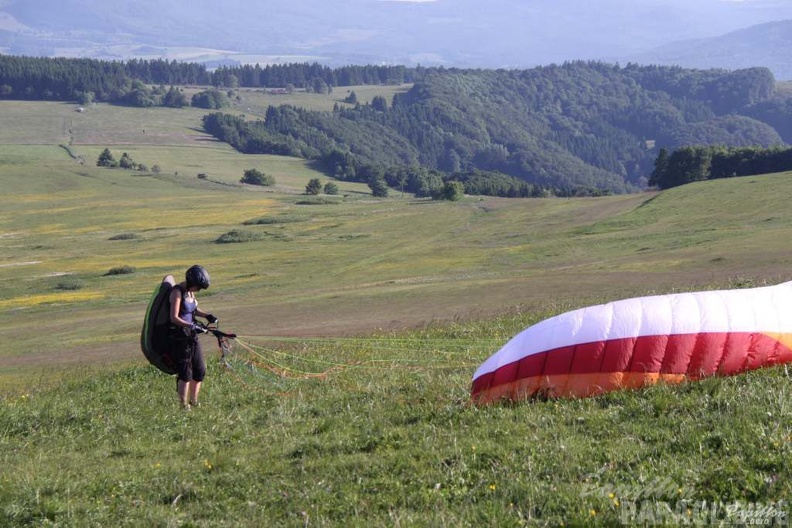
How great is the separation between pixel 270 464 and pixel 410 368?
22.6 feet

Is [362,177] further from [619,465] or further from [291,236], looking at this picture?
[619,465]

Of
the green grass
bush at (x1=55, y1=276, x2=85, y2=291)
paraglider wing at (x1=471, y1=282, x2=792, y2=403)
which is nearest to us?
the green grass

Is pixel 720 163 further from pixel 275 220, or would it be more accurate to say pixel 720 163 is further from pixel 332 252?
pixel 332 252

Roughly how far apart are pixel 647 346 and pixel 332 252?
66.0m

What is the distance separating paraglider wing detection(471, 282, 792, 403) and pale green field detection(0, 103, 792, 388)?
16.1 meters

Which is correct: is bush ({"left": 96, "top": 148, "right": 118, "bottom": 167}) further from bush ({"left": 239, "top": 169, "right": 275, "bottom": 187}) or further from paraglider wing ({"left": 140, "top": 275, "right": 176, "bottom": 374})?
paraglider wing ({"left": 140, "top": 275, "right": 176, "bottom": 374})

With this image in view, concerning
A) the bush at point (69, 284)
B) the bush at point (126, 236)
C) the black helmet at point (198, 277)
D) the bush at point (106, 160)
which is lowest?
the bush at point (126, 236)

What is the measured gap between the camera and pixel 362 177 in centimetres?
18888

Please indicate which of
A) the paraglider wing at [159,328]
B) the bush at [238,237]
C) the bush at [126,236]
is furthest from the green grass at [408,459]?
the bush at [126,236]

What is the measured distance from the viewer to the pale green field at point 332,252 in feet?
117

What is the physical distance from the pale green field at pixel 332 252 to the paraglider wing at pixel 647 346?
52.8ft

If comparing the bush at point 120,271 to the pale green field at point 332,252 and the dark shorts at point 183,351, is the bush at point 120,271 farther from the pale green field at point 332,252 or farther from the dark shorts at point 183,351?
the dark shorts at point 183,351

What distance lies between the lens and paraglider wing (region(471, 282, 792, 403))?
10.7 metres

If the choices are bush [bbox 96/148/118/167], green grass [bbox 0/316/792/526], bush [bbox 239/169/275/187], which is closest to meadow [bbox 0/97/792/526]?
green grass [bbox 0/316/792/526]
